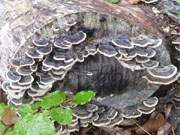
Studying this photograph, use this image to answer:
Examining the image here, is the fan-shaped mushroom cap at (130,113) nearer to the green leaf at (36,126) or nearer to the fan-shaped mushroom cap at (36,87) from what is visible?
the fan-shaped mushroom cap at (36,87)

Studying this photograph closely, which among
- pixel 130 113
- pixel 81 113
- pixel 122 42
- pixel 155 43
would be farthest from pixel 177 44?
pixel 81 113

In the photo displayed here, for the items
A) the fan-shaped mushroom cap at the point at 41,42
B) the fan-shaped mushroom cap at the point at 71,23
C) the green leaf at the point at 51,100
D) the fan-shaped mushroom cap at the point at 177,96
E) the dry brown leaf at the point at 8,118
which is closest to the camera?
the green leaf at the point at 51,100

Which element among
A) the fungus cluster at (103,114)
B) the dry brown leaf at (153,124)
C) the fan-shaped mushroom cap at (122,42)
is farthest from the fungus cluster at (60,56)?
the dry brown leaf at (153,124)

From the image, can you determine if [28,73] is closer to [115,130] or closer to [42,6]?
[42,6]

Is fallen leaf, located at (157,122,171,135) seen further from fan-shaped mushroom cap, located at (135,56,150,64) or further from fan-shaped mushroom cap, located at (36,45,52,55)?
fan-shaped mushroom cap, located at (36,45,52,55)

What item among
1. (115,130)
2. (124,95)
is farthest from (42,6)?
(115,130)
